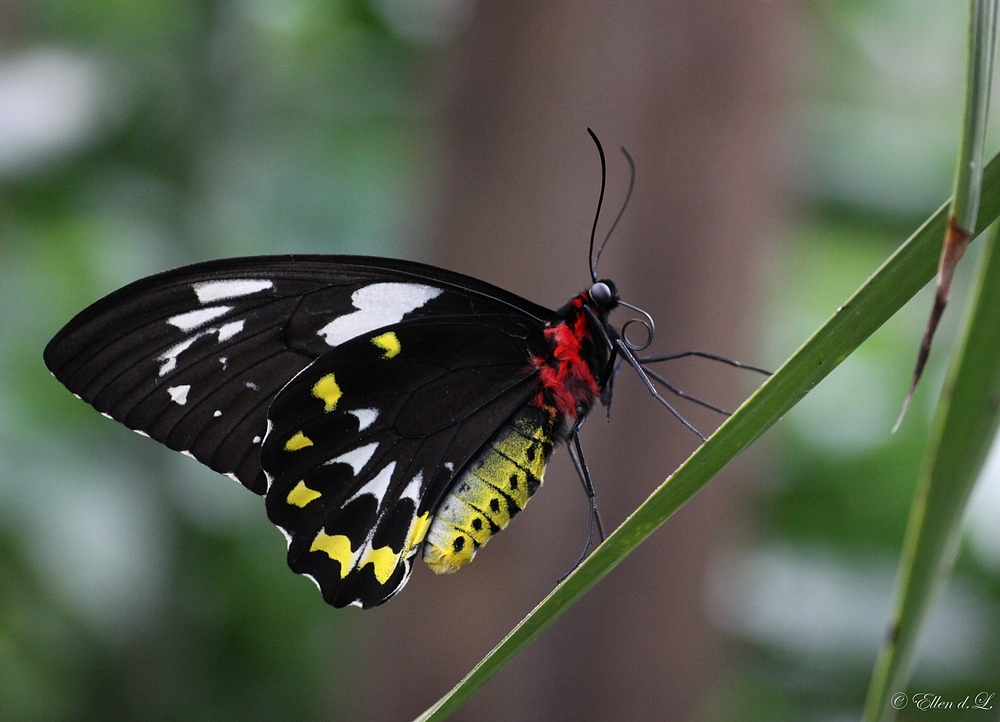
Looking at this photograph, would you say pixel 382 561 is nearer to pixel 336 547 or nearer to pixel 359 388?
pixel 336 547

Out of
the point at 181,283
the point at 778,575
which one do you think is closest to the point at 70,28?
the point at 181,283

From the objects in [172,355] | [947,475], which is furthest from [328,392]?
[947,475]

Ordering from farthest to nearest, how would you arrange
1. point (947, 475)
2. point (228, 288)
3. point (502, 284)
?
point (502, 284) → point (228, 288) → point (947, 475)

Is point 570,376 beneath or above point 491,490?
above

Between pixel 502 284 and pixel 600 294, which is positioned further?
pixel 502 284

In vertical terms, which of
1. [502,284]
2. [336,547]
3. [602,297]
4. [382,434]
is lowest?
[336,547]

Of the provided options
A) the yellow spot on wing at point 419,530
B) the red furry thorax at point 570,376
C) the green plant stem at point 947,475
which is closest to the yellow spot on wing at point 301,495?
the yellow spot on wing at point 419,530

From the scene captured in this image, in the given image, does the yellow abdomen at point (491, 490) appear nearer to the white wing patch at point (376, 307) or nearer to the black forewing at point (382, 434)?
the black forewing at point (382, 434)
